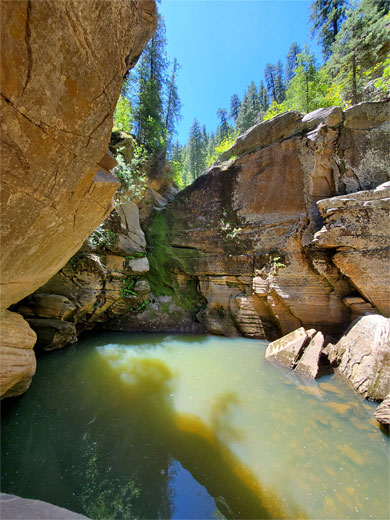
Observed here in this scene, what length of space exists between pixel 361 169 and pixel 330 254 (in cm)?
389

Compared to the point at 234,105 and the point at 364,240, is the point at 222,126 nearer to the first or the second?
the point at 234,105

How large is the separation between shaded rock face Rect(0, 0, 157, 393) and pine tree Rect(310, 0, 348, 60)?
21.9 m

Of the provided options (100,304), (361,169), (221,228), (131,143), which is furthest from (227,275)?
(131,143)

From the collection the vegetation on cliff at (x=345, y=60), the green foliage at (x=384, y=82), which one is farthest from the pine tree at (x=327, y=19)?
the green foliage at (x=384, y=82)

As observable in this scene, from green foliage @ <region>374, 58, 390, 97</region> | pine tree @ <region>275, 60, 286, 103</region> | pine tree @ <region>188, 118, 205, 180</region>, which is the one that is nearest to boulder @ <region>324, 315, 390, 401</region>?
green foliage @ <region>374, 58, 390, 97</region>

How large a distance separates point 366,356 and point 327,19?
991 inches

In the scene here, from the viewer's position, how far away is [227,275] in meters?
9.82

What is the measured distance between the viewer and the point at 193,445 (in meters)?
3.39

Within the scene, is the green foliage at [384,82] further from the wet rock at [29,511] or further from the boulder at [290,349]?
the wet rock at [29,511]

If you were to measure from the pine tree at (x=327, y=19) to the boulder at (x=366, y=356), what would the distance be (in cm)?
2142

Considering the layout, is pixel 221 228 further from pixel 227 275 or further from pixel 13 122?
pixel 13 122

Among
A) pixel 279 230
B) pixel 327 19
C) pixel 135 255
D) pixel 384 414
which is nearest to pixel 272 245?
pixel 279 230

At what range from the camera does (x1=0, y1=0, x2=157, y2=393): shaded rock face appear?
150 centimetres

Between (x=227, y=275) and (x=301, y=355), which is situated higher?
(x=227, y=275)
